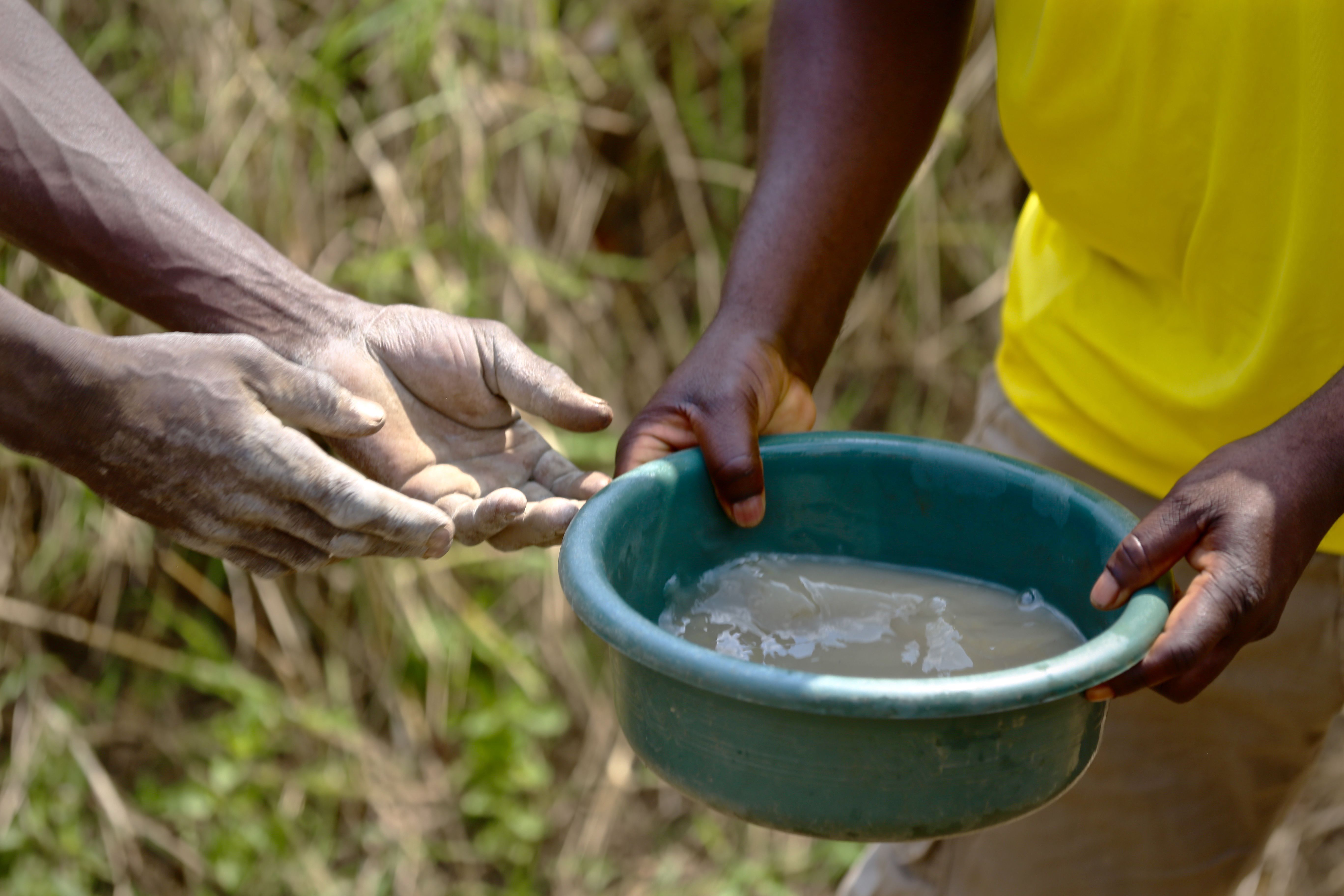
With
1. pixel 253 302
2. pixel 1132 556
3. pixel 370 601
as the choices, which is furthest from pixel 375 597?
pixel 1132 556

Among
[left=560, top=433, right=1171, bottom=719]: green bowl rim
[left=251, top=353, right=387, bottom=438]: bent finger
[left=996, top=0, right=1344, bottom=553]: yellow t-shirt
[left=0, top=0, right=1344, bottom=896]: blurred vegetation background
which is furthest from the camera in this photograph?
[left=0, top=0, right=1344, bottom=896]: blurred vegetation background

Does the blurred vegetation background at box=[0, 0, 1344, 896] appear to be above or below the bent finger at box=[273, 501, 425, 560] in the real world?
below

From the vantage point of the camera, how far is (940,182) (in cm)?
279

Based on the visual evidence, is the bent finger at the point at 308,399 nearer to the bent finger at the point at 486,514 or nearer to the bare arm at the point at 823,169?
the bent finger at the point at 486,514

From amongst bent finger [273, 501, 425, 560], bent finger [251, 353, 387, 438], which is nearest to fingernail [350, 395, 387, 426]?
bent finger [251, 353, 387, 438]

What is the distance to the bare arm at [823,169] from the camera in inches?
53.1

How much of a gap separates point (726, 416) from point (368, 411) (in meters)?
0.38

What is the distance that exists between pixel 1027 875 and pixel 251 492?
1.09 meters

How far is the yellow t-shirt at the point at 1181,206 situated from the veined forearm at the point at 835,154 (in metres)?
0.15

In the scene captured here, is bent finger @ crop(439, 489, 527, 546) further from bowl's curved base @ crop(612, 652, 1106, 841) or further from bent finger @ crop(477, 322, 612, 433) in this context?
bowl's curved base @ crop(612, 652, 1106, 841)

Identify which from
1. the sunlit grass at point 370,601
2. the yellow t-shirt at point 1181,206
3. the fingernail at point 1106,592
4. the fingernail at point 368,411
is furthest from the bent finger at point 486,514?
the sunlit grass at point 370,601

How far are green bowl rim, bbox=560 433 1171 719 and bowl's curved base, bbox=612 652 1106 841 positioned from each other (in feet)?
0.10

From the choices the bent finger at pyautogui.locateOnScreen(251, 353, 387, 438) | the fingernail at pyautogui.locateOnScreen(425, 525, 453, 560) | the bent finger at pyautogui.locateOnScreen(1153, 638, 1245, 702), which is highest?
the bent finger at pyautogui.locateOnScreen(251, 353, 387, 438)

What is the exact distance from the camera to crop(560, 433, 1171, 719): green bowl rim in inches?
33.9
